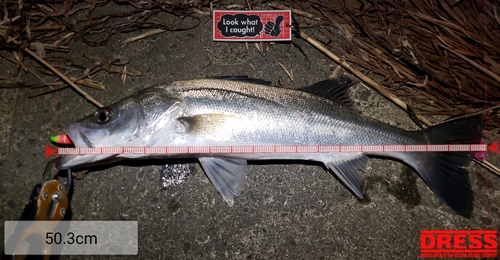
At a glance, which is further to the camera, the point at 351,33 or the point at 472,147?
the point at 351,33

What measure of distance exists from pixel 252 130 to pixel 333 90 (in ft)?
2.21

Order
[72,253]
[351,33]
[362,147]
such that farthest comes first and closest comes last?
[351,33]
[72,253]
[362,147]

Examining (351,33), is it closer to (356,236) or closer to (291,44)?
(291,44)

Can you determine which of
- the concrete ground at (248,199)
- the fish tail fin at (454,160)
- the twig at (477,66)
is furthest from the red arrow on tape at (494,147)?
the twig at (477,66)

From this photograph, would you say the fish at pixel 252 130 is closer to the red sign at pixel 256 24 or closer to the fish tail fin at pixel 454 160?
the fish tail fin at pixel 454 160

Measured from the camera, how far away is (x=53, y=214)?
222 centimetres

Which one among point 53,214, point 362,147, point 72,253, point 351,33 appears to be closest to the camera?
point 53,214

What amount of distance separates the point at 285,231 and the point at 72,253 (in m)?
1.53

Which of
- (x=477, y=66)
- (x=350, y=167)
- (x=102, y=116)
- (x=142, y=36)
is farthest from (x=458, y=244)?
(x=142, y=36)

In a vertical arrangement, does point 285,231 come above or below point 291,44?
below

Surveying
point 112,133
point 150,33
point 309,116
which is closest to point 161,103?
point 112,133

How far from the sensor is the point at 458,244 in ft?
8.34

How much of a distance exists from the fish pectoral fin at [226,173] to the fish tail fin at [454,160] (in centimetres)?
117

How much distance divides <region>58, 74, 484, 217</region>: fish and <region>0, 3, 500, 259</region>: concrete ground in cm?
21
